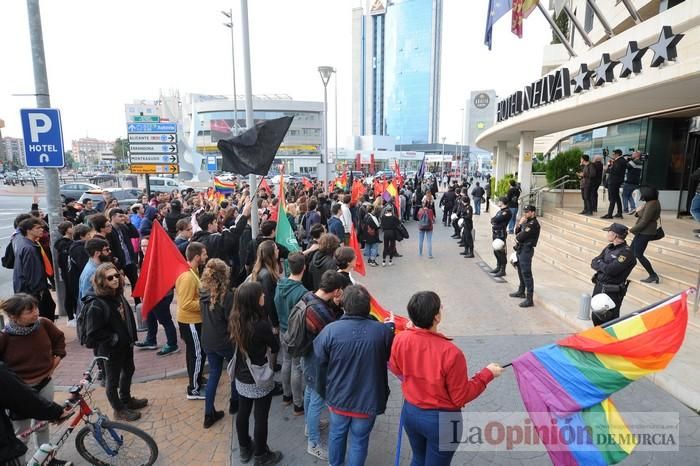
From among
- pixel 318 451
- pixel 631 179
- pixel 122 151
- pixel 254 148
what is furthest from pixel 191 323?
pixel 122 151

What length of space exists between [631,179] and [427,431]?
13.1 metres

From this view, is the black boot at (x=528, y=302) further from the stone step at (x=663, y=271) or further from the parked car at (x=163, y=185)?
the parked car at (x=163, y=185)

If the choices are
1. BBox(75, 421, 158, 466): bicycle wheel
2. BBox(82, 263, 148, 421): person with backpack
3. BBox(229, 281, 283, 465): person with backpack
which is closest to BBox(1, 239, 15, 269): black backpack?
BBox(82, 263, 148, 421): person with backpack

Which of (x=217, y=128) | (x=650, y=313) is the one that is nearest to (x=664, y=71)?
(x=650, y=313)

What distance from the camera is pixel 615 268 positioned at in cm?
540

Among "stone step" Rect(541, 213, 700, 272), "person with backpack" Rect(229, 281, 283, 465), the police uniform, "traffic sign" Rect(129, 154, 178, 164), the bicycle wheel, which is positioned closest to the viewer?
"person with backpack" Rect(229, 281, 283, 465)

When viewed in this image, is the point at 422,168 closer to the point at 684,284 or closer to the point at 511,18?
the point at 511,18

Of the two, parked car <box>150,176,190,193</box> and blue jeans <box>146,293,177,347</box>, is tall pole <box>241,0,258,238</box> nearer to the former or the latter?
blue jeans <box>146,293,177,347</box>

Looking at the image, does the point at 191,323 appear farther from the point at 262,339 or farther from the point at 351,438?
the point at 351,438

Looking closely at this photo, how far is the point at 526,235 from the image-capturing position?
7.52 meters

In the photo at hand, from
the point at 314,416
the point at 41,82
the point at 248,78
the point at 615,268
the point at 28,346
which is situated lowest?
the point at 314,416

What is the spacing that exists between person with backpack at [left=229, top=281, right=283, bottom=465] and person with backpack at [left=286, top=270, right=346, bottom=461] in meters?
0.21

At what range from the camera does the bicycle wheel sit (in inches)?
137

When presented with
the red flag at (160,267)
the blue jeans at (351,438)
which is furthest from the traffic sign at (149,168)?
the blue jeans at (351,438)
